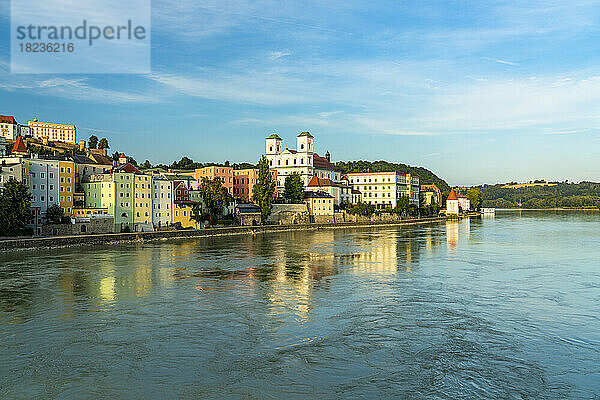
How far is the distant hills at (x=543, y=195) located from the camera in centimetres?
14375

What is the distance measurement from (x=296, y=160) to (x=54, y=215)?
45.4 meters

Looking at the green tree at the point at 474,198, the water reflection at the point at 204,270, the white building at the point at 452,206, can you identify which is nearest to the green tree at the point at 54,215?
the water reflection at the point at 204,270

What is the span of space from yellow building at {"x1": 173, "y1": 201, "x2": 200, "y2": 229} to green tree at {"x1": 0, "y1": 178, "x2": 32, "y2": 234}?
1343cm

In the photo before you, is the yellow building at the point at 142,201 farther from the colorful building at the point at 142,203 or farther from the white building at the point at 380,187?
the white building at the point at 380,187

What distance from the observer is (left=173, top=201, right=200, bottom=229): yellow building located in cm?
4591

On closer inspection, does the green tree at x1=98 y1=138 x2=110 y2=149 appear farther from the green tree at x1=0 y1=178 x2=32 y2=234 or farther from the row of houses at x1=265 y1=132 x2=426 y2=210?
the green tree at x1=0 y1=178 x2=32 y2=234

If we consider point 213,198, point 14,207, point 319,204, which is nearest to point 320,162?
point 319,204

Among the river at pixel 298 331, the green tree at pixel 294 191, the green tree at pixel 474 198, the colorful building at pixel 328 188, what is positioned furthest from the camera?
the green tree at pixel 474 198

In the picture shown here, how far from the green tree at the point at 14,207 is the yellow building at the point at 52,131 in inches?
2131

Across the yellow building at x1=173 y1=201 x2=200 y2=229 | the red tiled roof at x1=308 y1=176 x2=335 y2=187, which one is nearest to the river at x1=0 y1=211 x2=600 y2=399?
the yellow building at x1=173 y1=201 x2=200 y2=229

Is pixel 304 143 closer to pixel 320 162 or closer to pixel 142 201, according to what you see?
pixel 320 162

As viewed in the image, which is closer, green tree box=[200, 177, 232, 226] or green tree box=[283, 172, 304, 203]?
A: green tree box=[200, 177, 232, 226]

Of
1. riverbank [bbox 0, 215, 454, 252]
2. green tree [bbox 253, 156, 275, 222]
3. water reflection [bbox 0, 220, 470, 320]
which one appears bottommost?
water reflection [bbox 0, 220, 470, 320]

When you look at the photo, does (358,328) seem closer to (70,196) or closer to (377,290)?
(377,290)
